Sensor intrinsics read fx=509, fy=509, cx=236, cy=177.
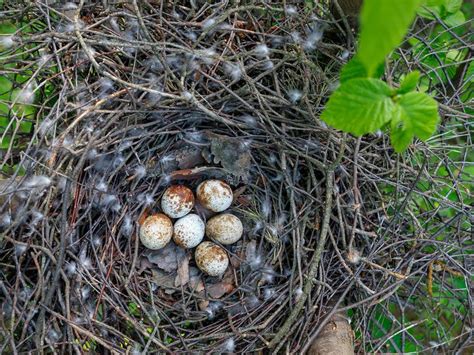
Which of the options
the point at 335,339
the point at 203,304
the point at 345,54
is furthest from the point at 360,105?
the point at 203,304

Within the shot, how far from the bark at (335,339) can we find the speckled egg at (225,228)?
446 mm

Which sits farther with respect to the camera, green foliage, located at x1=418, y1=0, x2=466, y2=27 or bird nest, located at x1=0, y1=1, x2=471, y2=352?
green foliage, located at x1=418, y1=0, x2=466, y2=27

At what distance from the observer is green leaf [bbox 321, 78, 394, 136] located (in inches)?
35.4

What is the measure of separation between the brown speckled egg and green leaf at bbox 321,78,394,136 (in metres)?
0.95

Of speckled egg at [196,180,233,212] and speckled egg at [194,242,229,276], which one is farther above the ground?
speckled egg at [196,180,233,212]

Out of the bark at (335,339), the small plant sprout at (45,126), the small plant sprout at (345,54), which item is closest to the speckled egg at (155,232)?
the small plant sprout at (45,126)

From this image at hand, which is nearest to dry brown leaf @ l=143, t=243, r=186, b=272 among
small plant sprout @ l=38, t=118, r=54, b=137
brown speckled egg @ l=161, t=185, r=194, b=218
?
brown speckled egg @ l=161, t=185, r=194, b=218

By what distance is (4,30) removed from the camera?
76.3 inches

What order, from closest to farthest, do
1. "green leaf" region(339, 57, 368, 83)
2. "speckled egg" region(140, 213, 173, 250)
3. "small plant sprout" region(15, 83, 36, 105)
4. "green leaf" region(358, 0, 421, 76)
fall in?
"green leaf" region(358, 0, 421, 76) < "green leaf" region(339, 57, 368, 83) < "small plant sprout" region(15, 83, 36, 105) < "speckled egg" region(140, 213, 173, 250)

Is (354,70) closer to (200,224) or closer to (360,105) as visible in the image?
(360,105)

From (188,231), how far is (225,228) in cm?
13

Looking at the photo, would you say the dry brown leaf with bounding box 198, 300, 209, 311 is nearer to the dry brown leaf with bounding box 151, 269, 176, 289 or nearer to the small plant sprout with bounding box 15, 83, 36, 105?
the dry brown leaf with bounding box 151, 269, 176, 289

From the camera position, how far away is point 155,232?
69.2 inches

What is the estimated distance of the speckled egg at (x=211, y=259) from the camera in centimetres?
179
